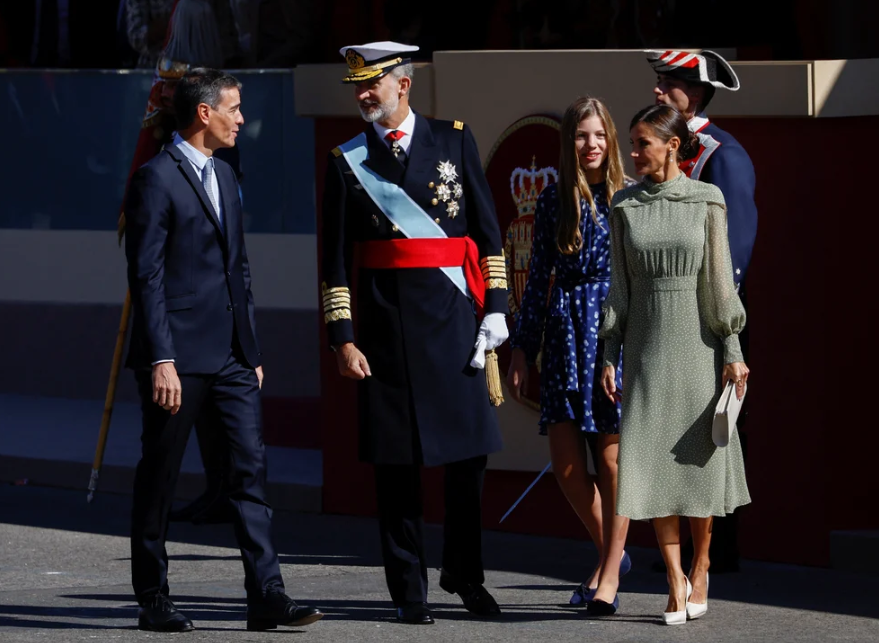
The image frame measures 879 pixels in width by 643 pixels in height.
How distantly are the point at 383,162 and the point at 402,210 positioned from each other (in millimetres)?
201

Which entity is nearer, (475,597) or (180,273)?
(180,273)

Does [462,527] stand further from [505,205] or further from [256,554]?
[505,205]

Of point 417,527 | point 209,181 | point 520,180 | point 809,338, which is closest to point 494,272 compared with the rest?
point 417,527

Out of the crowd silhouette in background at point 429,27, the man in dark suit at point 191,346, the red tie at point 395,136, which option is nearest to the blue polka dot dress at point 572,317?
the red tie at point 395,136

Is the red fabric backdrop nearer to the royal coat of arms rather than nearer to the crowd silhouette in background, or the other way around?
the royal coat of arms

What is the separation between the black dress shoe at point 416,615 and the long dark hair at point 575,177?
1.37 m

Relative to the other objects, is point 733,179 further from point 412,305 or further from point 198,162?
point 198,162

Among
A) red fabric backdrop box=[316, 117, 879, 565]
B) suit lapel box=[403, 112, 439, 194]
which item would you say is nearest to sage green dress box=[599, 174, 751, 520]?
suit lapel box=[403, 112, 439, 194]

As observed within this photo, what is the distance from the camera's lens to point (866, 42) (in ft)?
36.9

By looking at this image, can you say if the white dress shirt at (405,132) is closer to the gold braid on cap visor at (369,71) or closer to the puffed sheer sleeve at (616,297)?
the gold braid on cap visor at (369,71)

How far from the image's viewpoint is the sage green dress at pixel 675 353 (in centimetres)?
718

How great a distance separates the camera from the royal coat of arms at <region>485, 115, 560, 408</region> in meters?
9.00

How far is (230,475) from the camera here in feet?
24.0

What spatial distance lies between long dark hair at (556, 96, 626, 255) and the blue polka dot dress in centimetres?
3
